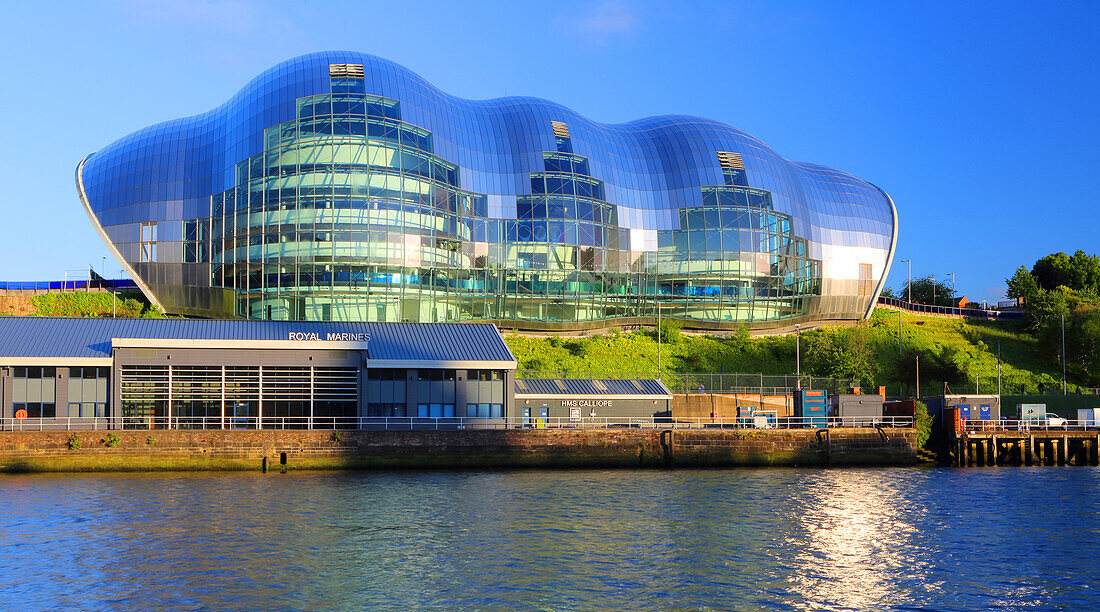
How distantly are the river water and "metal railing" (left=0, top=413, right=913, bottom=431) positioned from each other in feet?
22.2

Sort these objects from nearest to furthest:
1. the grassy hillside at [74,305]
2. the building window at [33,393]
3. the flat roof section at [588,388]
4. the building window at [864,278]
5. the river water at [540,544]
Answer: the river water at [540,544] < the building window at [33,393] < the flat roof section at [588,388] < the grassy hillside at [74,305] < the building window at [864,278]

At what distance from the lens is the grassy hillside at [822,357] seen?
343ft

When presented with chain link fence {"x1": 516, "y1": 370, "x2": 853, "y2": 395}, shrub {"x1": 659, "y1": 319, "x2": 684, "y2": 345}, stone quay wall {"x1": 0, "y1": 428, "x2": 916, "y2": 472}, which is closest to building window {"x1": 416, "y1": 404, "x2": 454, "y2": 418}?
stone quay wall {"x1": 0, "y1": 428, "x2": 916, "y2": 472}

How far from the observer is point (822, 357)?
4139 inches

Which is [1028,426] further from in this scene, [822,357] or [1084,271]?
[1084,271]

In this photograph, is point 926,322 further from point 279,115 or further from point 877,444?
point 279,115

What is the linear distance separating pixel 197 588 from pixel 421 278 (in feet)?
247

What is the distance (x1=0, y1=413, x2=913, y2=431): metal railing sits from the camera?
66.1 m

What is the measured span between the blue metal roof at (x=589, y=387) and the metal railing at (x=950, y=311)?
221 ft

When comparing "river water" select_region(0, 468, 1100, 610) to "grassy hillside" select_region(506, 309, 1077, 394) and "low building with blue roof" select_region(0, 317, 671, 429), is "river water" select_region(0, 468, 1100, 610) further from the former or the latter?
"grassy hillside" select_region(506, 309, 1077, 394)

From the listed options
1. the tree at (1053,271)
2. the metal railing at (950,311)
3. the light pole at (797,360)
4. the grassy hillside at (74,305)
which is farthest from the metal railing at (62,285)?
the tree at (1053,271)

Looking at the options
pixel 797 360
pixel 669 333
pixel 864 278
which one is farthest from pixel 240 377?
pixel 864 278

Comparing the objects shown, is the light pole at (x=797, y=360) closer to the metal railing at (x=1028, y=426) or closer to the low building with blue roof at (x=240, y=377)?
the metal railing at (x=1028, y=426)

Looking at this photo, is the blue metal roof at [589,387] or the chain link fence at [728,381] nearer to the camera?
the blue metal roof at [589,387]
